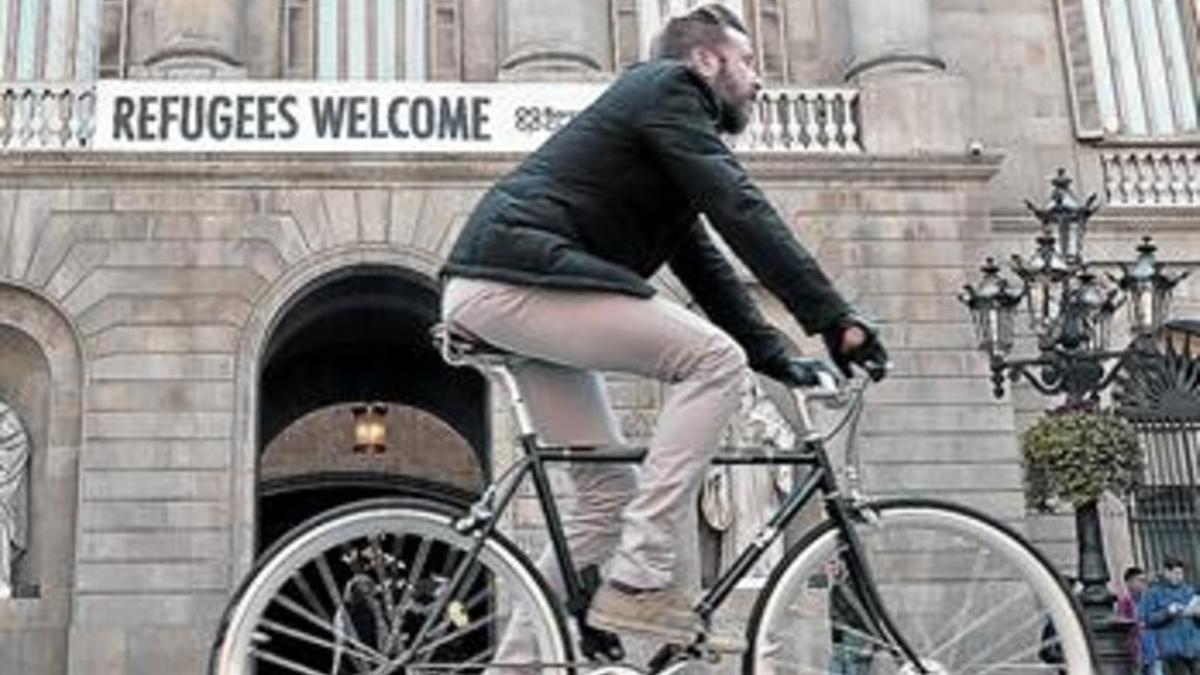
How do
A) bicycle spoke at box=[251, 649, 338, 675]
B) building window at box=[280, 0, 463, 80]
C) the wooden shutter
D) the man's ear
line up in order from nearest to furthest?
bicycle spoke at box=[251, 649, 338, 675]
the man's ear
building window at box=[280, 0, 463, 80]
the wooden shutter

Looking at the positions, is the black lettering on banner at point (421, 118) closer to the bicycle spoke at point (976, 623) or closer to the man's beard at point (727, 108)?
the man's beard at point (727, 108)

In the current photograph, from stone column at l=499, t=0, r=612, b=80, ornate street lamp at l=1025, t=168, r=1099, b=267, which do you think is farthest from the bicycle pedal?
stone column at l=499, t=0, r=612, b=80

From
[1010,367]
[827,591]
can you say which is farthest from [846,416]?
[1010,367]

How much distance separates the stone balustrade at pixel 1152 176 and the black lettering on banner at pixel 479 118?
8101 millimetres

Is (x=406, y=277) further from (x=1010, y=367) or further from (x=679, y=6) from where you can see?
(x=1010, y=367)

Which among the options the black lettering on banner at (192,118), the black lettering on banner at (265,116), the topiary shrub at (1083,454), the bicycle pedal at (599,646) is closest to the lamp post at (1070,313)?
the topiary shrub at (1083,454)

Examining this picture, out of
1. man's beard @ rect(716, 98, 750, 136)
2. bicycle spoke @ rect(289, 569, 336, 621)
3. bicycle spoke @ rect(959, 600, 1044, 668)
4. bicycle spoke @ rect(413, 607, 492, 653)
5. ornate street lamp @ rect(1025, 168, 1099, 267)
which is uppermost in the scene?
ornate street lamp @ rect(1025, 168, 1099, 267)

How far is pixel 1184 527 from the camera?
20.2 metres

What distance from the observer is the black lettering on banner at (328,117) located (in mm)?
18391

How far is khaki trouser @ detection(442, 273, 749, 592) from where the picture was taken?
441cm

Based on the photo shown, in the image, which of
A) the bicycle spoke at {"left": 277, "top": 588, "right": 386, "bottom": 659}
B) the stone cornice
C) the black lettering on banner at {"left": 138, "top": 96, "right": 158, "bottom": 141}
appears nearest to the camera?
the bicycle spoke at {"left": 277, "top": 588, "right": 386, "bottom": 659}

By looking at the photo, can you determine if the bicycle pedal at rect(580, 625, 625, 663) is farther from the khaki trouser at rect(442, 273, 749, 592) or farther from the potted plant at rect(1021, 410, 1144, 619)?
the potted plant at rect(1021, 410, 1144, 619)

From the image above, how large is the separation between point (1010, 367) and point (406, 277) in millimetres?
6937

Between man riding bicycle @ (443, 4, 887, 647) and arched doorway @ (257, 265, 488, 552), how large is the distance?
1704 centimetres
